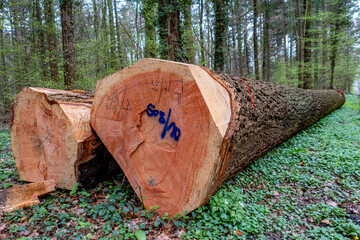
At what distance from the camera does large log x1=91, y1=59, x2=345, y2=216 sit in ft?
5.20

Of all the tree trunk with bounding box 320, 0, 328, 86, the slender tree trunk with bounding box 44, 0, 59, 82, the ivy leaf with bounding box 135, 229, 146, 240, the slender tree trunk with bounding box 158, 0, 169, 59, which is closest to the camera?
the ivy leaf with bounding box 135, 229, 146, 240

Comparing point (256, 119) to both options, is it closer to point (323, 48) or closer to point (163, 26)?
point (163, 26)

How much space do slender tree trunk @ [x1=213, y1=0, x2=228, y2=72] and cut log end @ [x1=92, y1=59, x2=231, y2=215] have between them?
7.12 m

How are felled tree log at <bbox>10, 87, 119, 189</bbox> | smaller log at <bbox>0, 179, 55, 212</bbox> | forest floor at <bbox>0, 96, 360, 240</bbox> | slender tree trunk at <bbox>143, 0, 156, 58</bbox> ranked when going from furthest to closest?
slender tree trunk at <bbox>143, 0, 156, 58</bbox> < felled tree log at <bbox>10, 87, 119, 189</bbox> < smaller log at <bbox>0, 179, 55, 212</bbox> < forest floor at <bbox>0, 96, 360, 240</bbox>

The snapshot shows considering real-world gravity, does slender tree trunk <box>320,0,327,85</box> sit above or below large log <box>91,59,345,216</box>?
above

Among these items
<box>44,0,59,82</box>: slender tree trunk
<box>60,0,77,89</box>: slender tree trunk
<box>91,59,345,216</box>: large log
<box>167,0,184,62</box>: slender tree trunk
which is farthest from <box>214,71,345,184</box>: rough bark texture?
<box>44,0,59,82</box>: slender tree trunk

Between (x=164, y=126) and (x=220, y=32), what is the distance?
8.09m

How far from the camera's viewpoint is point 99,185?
2.46m

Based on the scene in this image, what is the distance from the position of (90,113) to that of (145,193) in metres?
1.21

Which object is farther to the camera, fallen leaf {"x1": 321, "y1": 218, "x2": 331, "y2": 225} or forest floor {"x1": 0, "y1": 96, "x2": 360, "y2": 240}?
fallen leaf {"x1": 321, "y1": 218, "x2": 331, "y2": 225}

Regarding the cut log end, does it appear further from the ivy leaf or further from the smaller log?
the smaller log

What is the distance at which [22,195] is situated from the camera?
213 centimetres

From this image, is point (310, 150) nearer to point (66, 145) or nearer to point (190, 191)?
point (190, 191)

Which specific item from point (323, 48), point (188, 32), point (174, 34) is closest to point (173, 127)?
point (174, 34)
